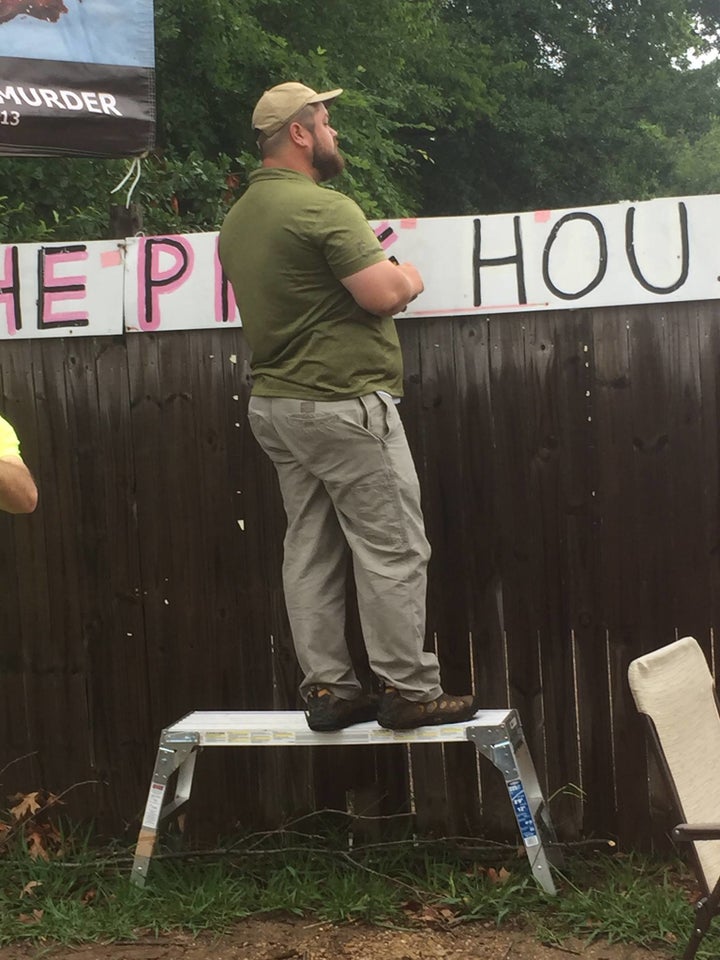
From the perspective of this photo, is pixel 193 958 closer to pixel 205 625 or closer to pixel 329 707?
pixel 329 707

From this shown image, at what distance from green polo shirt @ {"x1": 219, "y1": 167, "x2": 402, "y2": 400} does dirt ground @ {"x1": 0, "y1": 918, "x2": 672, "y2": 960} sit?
164cm

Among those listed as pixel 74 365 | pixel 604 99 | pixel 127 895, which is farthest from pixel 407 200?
pixel 127 895

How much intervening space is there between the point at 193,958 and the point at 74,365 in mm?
2079

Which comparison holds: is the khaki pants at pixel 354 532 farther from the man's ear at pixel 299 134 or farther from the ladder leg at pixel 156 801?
the man's ear at pixel 299 134

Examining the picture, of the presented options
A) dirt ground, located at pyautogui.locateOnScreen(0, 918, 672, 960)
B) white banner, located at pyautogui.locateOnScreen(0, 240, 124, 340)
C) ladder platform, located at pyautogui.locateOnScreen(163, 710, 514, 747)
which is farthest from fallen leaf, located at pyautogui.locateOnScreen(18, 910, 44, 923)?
white banner, located at pyautogui.locateOnScreen(0, 240, 124, 340)

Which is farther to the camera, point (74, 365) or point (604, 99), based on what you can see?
point (604, 99)

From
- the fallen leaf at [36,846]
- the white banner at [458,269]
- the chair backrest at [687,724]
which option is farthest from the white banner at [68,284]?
the chair backrest at [687,724]

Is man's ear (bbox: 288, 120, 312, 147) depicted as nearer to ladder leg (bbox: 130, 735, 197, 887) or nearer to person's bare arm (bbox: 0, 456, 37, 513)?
person's bare arm (bbox: 0, 456, 37, 513)

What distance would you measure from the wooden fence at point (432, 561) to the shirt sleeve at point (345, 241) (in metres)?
0.73

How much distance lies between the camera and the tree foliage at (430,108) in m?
10.0

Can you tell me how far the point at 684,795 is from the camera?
2.88 m

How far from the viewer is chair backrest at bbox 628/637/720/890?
290 cm

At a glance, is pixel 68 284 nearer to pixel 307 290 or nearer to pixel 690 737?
pixel 307 290

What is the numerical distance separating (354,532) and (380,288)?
0.73 m
